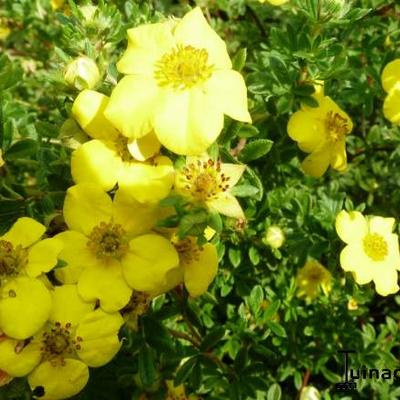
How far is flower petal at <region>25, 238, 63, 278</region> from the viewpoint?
1.32 meters

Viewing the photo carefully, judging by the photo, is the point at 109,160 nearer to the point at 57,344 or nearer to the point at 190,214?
the point at 190,214

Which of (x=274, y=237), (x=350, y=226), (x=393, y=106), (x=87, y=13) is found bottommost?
(x=274, y=237)

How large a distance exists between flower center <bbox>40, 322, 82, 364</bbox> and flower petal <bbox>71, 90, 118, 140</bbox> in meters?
0.48

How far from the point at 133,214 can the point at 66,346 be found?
35 cm

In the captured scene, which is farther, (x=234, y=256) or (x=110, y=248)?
(x=234, y=256)

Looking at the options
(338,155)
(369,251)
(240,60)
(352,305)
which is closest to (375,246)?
(369,251)

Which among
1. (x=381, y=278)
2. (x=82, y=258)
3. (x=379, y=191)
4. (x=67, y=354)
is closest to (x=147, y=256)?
(x=82, y=258)

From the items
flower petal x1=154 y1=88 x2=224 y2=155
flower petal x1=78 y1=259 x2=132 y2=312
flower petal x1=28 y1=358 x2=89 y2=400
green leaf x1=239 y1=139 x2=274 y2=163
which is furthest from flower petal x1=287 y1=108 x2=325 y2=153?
flower petal x1=28 y1=358 x2=89 y2=400

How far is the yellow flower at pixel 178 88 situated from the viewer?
1.30m

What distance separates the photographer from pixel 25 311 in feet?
4.17

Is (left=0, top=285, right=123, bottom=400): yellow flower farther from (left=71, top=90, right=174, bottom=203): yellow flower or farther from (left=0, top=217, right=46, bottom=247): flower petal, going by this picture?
(left=71, top=90, right=174, bottom=203): yellow flower

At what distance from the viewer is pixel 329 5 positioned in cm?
167

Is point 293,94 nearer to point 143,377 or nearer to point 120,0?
point 143,377

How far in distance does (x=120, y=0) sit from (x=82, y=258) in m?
1.91
